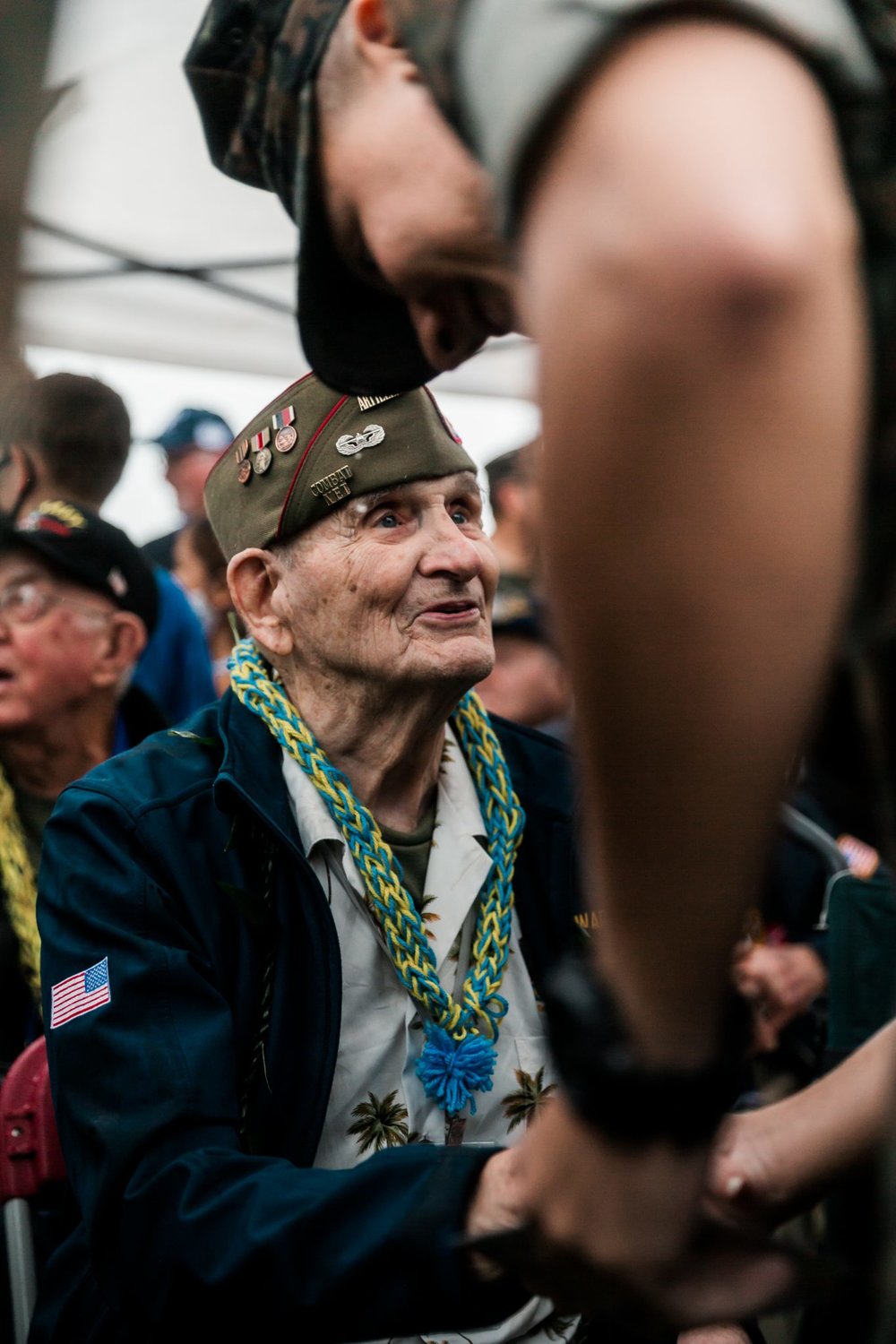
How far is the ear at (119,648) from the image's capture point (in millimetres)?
3498

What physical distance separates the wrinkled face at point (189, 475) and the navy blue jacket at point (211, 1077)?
3469 millimetres

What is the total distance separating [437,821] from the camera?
2262 millimetres

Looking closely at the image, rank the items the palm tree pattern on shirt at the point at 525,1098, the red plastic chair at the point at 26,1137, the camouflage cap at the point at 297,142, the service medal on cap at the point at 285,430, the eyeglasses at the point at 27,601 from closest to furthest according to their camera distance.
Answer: the camouflage cap at the point at 297,142
the palm tree pattern on shirt at the point at 525,1098
the red plastic chair at the point at 26,1137
the service medal on cap at the point at 285,430
the eyeglasses at the point at 27,601

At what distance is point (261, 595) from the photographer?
240 centimetres

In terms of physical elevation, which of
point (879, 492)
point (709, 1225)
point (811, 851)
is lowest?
point (811, 851)

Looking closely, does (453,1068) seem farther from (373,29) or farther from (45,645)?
(45,645)

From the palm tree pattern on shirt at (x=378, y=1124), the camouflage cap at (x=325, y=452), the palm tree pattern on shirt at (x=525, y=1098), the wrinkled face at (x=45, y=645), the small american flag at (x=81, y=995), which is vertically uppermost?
the camouflage cap at (x=325, y=452)

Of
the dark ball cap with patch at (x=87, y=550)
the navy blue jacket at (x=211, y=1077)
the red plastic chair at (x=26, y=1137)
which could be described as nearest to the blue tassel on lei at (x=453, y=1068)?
the navy blue jacket at (x=211, y=1077)

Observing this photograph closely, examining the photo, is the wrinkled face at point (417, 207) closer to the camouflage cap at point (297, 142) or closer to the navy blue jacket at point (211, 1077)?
the camouflage cap at point (297, 142)

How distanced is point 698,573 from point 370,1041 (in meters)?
1.54

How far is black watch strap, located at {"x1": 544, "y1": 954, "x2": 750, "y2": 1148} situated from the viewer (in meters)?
0.66

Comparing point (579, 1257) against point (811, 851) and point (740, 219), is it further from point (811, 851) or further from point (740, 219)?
point (811, 851)

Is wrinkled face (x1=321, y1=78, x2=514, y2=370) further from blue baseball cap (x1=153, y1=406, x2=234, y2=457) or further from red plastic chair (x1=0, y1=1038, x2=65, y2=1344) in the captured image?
blue baseball cap (x1=153, y1=406, x2=234, y2=457)

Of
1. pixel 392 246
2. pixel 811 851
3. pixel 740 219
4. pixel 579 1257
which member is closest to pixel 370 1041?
pixel 579 1257
